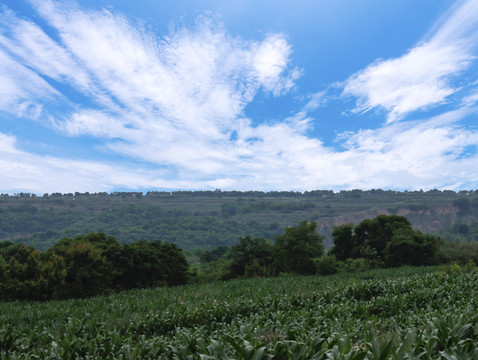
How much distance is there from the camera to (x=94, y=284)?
2209 cm

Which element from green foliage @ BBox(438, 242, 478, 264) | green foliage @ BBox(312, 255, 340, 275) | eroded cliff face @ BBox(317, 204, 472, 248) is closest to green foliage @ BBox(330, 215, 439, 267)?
green foliage @ BBox(438, 242, 478, 264)

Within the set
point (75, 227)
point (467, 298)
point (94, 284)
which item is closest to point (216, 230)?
point (75, 227)

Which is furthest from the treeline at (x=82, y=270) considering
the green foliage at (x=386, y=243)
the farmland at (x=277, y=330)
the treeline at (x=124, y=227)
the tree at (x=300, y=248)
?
the treeline at (x=124, y=227)

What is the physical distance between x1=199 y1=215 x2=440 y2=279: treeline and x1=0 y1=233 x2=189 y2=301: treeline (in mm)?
9582

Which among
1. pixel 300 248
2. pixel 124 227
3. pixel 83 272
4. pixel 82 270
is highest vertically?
pixel 300 248

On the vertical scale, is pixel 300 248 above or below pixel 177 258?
above

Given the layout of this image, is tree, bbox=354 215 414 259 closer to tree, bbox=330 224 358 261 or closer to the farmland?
tree, bbox=330 224 358 261

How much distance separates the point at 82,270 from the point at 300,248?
830 inches

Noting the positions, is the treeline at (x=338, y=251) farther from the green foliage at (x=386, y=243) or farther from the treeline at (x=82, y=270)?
the treeline at (x=82, y=270)

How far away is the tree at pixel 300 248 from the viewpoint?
31.6m

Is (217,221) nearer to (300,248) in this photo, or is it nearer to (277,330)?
(300,248)

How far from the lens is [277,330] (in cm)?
496

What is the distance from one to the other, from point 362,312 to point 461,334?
13.7 ft

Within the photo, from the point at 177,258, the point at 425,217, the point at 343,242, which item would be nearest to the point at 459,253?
the point at 343,242
